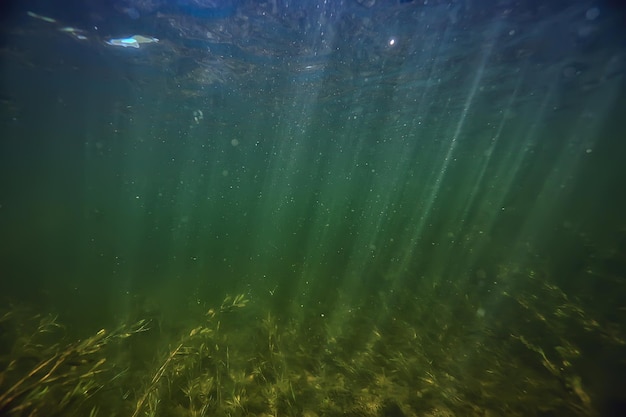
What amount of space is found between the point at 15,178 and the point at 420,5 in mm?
108432

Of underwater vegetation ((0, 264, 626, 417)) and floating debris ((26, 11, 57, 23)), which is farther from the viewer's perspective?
floating debris ((26, 11, 57, 23))

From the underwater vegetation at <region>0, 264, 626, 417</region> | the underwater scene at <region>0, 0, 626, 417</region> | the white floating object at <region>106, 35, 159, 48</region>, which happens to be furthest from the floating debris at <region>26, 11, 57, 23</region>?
the underwater vegetation at <region>0, 264, 626, 417</region>

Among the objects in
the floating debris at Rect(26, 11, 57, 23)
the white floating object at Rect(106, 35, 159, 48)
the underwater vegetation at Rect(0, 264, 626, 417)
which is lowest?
the underwater vegetation at Rect(0, 264, 626, 417)

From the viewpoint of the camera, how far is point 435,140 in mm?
32750

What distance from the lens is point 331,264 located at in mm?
19016

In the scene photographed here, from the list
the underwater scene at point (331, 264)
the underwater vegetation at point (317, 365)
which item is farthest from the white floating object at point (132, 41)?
the underwater vegetation at point (317, 365)

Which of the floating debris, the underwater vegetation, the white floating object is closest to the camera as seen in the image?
the underwater vegetation

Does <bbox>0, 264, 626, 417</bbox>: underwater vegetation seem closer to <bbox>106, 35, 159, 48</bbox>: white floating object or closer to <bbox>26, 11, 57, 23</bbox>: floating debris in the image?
<bbox>26, 11, 57, 23</bbox>: floating debris

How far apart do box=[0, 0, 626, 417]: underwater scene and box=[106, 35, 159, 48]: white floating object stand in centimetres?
16

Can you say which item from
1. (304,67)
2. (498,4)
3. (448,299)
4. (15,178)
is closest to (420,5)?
(498,4)

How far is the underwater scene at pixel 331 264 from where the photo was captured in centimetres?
653

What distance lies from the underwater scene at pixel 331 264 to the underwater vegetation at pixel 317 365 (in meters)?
0.06

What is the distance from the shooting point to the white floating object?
1389cm

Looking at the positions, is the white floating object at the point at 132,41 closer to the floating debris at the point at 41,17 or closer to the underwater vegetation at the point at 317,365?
the floating debris at the point at 41,17
